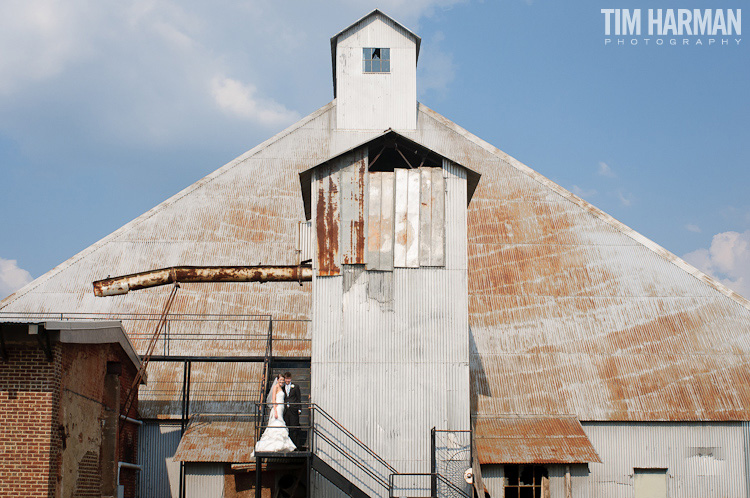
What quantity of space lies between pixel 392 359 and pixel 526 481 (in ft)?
21.6

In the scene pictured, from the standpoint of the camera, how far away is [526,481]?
22.2 meters

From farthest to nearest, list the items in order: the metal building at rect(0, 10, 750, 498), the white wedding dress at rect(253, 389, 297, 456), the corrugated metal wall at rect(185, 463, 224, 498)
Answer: the corrugated metal wall at rect(185, 463, 224, 498)
the metal building at rect(0, 10, 750, 498)
the white wedding dress at rect(253, 389, 297, 456)

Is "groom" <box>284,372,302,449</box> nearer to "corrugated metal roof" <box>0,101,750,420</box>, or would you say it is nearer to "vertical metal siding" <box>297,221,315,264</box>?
"vertical metal siding" <box>297,221,315,264</box>

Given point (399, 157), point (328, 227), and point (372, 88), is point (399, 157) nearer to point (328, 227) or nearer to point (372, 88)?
point (328, 227)

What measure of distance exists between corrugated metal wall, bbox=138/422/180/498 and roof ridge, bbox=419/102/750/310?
16760mm

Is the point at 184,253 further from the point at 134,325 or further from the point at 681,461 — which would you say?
the point at 681,461

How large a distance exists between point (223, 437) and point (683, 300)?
1642 centimetres

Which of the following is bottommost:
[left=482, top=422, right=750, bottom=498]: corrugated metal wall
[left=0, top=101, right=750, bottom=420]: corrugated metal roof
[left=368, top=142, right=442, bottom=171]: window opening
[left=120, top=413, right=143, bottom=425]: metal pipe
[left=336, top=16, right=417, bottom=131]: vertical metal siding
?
[left=482, top=422, right=750, bottom=498]: corrugated metal wall

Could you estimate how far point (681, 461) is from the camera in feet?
A: 76.1

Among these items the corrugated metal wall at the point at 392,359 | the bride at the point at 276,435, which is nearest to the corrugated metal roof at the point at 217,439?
the bride at the point at 276,435

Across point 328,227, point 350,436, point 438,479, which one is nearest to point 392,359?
point 350,436

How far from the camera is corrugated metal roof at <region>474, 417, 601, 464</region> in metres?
21.7

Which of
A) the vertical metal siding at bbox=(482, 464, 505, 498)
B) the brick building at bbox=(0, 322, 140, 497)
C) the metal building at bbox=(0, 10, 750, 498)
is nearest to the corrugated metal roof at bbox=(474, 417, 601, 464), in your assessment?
the metal building at bbox=(0, 10, 750, 498)

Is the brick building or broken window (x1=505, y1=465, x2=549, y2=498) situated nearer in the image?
the brick building
